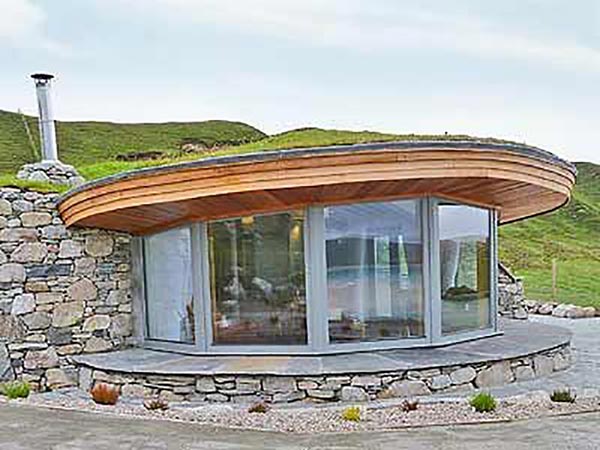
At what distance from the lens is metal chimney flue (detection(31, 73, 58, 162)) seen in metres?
9.40

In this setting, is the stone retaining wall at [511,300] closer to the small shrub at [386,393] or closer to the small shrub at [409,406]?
the small shrub at [386,393]

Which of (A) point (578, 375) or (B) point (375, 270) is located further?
(B) point (375, 270)

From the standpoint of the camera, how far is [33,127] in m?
21.6

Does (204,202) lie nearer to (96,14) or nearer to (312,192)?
(312,192)

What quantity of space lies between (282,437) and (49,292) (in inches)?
173

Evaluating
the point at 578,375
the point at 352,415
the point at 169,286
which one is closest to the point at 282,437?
the point at 352,415

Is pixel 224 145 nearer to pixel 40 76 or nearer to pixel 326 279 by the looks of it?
→ pixel 40 76

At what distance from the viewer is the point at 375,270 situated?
24.6 ft

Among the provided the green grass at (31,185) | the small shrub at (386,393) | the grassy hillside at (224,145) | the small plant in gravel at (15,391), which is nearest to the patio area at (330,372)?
the small shrub at (386,393)

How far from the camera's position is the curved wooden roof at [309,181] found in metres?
6.56

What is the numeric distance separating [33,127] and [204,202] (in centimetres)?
1685

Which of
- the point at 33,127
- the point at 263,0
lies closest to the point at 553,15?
the point at 263,0

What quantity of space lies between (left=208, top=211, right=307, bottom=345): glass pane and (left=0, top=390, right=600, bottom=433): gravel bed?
127 centimetres

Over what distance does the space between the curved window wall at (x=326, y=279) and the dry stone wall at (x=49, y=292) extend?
1.20 meters
